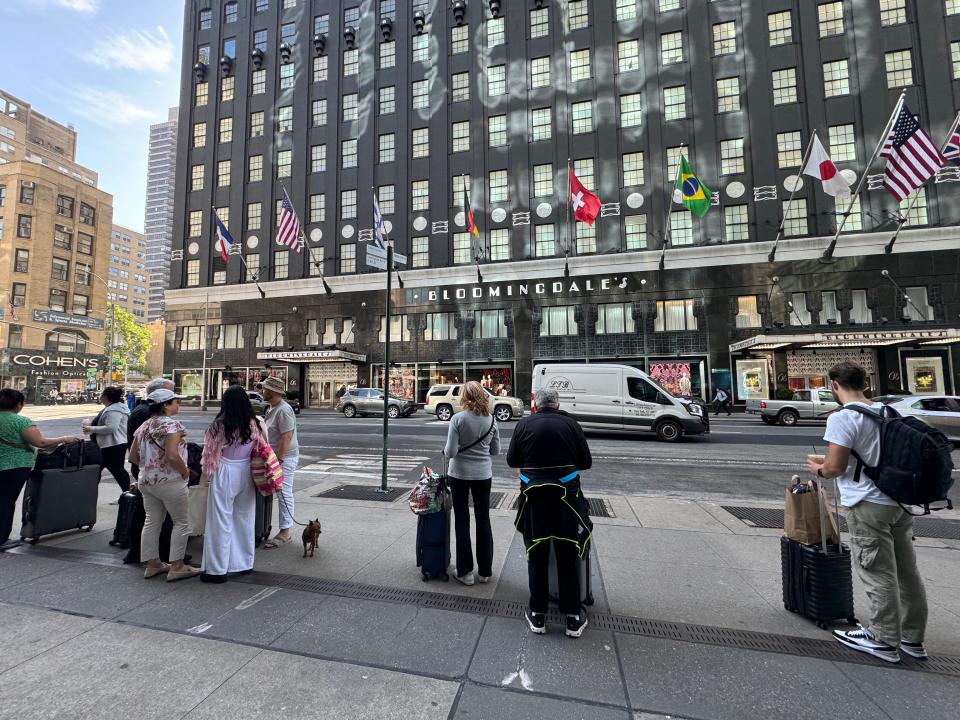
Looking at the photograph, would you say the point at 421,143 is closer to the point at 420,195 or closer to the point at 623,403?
the point at 420,195

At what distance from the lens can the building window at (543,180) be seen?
32562 mm

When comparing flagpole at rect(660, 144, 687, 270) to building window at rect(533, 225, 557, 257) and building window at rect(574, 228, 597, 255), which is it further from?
building window at rect(533, 225, 557, 257)

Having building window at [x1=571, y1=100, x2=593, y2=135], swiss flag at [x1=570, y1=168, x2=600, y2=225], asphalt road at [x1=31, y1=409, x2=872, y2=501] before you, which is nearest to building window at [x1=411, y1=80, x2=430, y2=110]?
building window at [x1=571, y1=100, x2=593, y2=135]

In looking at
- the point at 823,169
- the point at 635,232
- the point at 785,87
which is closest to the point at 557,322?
the point at 635,232

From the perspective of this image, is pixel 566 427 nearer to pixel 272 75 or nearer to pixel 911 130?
pixel 911 130

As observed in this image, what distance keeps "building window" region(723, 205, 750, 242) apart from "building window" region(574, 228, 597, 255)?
8210mm

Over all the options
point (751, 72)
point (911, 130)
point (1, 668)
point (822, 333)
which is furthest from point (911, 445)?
point (751, 72)

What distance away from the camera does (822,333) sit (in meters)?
Answer: 24.6

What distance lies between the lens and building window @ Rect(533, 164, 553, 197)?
32562 mm

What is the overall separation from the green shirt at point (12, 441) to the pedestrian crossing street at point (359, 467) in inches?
180

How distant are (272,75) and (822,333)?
47.1 metres

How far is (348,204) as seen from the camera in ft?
121

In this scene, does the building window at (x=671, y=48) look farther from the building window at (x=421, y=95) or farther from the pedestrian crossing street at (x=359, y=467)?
the pedestrian crossing street at (x=359, y=467)

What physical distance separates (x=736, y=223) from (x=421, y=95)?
25.8m
